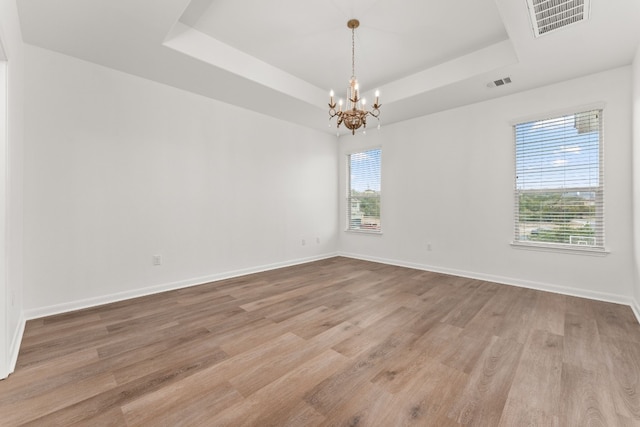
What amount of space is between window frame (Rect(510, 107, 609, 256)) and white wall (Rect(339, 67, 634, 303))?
44 mm

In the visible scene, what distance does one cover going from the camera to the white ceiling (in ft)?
8.09

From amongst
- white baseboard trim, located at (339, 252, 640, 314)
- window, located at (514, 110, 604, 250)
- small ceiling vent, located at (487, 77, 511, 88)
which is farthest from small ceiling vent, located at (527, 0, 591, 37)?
white baseboard trim, located at (339, 252, 640, 314)

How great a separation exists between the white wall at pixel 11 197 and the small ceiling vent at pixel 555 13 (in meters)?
3.93

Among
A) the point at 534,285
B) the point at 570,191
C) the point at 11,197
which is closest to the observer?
the point at 11,197

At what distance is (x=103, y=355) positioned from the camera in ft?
6.77

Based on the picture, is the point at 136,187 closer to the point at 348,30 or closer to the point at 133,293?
the point at 133,293

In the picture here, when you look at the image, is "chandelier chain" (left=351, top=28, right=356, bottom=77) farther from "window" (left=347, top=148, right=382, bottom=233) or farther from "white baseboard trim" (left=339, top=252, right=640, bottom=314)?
"white baseboard trim" (left=339, top=252, right=640, bottom=314)

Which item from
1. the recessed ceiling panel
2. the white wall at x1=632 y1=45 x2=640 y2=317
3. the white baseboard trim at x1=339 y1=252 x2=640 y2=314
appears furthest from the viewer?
the white baseboard trim at x1=339 y1=252 x2=640 y2=314

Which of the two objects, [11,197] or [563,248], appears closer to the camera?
[11,197]

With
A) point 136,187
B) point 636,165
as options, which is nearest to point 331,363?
point 136,187

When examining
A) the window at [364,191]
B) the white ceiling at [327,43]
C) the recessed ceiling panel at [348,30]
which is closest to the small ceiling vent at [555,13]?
the white ceiling at [327,43]

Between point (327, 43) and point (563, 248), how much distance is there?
13.0 ft

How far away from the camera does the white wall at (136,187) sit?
2.87m

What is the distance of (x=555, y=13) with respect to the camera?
93.3 inches
